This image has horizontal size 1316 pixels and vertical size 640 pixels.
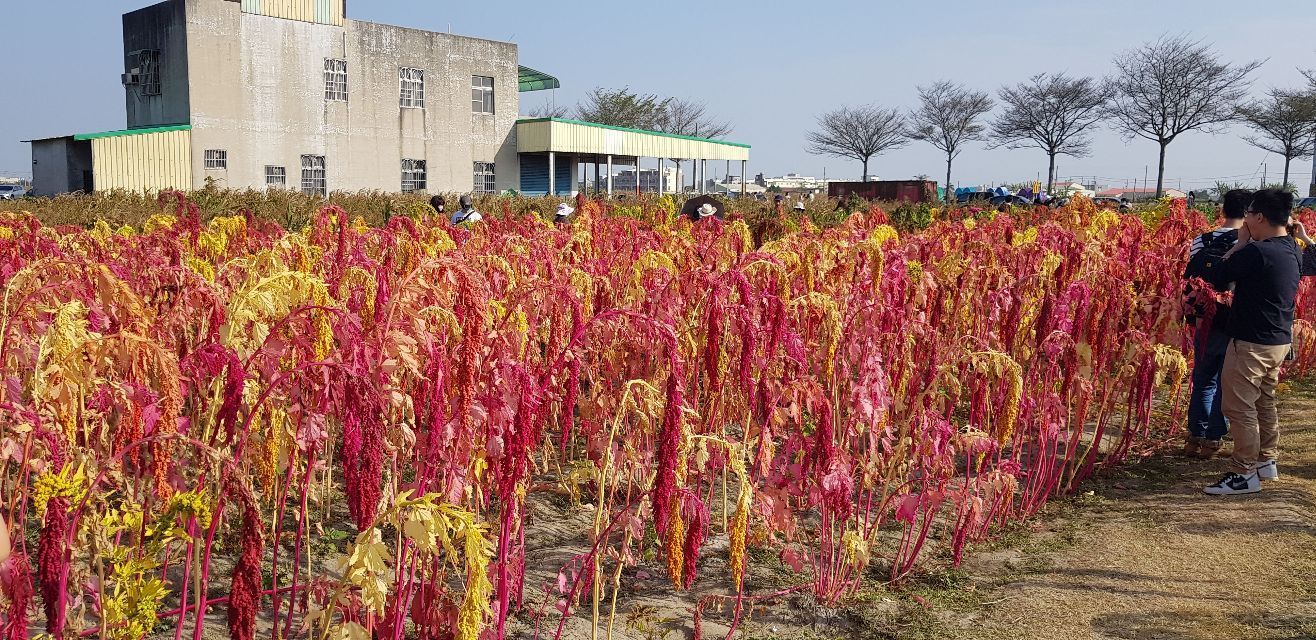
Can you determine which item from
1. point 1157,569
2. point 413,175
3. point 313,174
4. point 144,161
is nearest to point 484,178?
point 413,175

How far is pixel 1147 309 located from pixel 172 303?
4.61m

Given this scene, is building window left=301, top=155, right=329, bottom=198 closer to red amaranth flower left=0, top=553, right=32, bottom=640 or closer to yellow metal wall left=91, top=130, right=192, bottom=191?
yellow metal wall left=91, top=130, right=192, bottom=191

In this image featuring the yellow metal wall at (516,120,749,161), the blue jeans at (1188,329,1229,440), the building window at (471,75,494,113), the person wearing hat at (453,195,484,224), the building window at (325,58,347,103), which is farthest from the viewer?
the building window at (471,75,494,113)

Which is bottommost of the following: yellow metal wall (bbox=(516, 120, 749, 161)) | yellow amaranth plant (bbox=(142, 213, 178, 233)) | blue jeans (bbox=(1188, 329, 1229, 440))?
blue jeans (bbox=(1188, 329, 1229, 440))

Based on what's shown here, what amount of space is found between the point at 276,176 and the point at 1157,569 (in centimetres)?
2684

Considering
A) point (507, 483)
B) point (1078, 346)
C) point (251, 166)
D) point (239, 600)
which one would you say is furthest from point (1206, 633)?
point (251, 166)

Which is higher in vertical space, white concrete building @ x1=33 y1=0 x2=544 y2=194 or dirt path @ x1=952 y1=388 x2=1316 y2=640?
white concrete building @ x1=33 y1=0 x2=544 y2=194

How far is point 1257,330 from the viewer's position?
453cm

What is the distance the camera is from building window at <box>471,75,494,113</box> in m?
31.5

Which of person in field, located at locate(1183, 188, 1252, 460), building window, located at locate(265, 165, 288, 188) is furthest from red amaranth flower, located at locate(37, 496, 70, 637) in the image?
building window, located at locate(265, 165, 288, 188)

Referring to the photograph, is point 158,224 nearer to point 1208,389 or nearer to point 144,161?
point 1208,389

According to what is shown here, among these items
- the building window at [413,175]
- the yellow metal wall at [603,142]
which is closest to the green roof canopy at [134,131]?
the building window at [413,175]

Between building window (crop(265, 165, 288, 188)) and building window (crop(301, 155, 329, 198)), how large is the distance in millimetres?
565

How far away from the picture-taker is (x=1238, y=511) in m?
4.51
